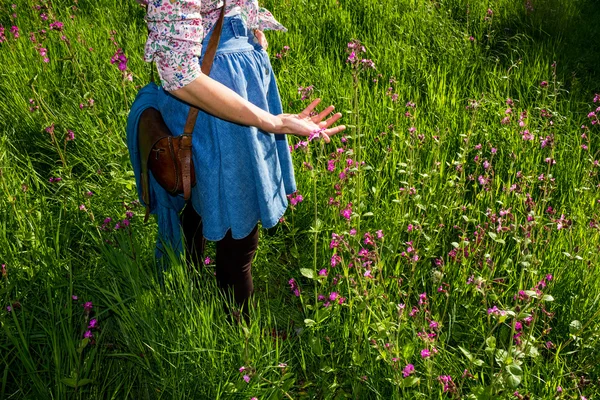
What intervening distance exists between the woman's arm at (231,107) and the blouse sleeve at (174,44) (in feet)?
0.13

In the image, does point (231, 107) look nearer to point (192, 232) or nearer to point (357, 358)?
point (192, 232)

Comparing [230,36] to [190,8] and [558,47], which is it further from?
[558,47]

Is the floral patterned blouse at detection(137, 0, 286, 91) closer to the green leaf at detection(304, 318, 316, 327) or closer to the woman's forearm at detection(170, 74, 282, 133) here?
the woman's forearm at detection(170, 74, 282, 133)

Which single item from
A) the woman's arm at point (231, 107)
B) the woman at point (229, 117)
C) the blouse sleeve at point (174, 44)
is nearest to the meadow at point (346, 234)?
the woman at point (229, 117)

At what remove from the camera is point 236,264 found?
8.20 feet

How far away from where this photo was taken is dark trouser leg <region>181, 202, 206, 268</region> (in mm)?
2715

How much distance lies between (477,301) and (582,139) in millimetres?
2006

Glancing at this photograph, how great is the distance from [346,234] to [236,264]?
65cm

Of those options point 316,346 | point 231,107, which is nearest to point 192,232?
point 316,346

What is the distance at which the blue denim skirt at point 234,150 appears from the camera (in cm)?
216

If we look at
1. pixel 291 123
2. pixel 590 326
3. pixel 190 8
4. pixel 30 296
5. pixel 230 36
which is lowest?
pixel 590 326

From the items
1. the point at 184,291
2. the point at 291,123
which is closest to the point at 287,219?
the point at 184,291

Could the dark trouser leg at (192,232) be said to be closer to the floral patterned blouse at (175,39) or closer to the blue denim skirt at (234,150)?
the blue denim skirt at (234,150)

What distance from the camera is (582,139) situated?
4172mm
